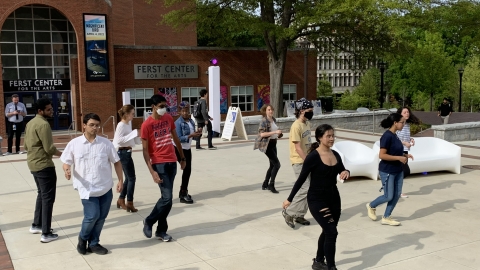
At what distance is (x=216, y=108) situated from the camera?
1903 cm

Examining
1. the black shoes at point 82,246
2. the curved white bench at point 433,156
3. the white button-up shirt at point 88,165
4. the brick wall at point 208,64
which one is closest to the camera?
the white button-up shirt at point 88,165

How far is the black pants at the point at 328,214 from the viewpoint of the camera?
504 centimetres

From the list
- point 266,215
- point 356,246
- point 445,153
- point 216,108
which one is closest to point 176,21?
point 216,108

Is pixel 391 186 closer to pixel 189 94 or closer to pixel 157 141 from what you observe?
pixel 157 141

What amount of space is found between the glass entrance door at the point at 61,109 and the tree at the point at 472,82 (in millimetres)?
35958

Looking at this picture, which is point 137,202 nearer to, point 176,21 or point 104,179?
point 104,179

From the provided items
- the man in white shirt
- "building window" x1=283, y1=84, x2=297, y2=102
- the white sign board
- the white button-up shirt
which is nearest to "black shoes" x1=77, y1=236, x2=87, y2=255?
the man in white shirt

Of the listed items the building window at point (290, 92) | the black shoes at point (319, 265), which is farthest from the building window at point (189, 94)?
the black shoes at point (319, 265)

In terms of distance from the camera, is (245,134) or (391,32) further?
(391,32)

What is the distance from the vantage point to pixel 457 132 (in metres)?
17.2

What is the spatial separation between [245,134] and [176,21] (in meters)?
10.9

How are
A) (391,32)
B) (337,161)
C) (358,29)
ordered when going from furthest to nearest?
(358,29)
(391,32)
(337,161)

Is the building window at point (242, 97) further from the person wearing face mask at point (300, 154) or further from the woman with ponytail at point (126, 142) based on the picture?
the person wearing face mask at point (300, 154)

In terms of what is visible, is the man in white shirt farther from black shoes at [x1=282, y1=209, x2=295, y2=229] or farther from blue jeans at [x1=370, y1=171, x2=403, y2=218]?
blue jeans at [x1=370, y1=171, x2=403, y2=218]
